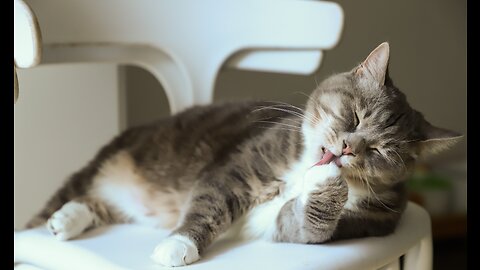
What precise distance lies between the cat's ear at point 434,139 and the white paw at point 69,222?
0.62 metres

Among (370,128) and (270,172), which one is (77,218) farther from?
(370,128)

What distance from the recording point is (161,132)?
1.36m

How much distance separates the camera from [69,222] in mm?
1100

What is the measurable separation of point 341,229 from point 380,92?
0.79 feet

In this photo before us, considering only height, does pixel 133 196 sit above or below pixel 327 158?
below

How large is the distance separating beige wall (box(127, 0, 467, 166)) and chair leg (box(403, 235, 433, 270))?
58cm

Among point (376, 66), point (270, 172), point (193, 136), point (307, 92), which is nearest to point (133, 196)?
point (193, 136)

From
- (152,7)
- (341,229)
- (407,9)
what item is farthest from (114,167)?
(407,9)

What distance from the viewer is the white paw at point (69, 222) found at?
109cm

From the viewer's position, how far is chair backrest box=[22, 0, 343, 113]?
130cm

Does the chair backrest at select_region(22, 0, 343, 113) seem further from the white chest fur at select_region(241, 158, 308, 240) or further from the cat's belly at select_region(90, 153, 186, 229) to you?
the white chest fur at select_region(241, 158, 308, 240)

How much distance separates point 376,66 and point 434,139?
0.16m

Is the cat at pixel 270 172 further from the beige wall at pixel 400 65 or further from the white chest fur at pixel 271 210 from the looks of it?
the beige wall at pixel 400 65

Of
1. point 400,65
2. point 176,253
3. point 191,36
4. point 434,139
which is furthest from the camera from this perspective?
point 400,65
